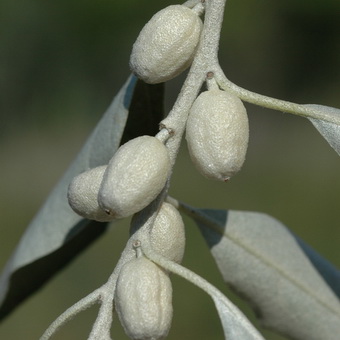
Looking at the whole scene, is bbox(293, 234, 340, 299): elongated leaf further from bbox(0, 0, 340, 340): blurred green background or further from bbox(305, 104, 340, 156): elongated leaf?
bbox(0, 0, 340, 340): blurred green background

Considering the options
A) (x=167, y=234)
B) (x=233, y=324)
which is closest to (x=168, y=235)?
(x=167, y=234)

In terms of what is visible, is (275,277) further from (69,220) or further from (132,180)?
(132,180)

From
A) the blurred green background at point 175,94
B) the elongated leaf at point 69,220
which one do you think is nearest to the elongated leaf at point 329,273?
the elongated leaf at point 69,220

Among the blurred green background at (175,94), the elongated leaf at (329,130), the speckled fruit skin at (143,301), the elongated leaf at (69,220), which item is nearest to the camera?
the speckled fruit skin at (143,301)

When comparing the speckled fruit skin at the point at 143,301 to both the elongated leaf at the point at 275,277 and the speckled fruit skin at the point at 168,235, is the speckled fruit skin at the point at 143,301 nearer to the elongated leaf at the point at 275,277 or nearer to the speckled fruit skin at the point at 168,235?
the speckled fruit skin at the point at 168,235

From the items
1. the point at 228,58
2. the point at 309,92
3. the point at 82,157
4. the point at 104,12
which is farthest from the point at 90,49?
the point at 82,157

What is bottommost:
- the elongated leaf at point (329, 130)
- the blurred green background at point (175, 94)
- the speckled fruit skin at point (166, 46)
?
the blurred green background at point (175, 94)

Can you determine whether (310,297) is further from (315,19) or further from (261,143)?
(315,19)

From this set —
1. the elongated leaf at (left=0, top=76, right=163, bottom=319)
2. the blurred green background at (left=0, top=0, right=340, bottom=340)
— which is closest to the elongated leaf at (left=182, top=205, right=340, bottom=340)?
the elongated leaf at (left=0, top=76, right=163, bottom=319)
